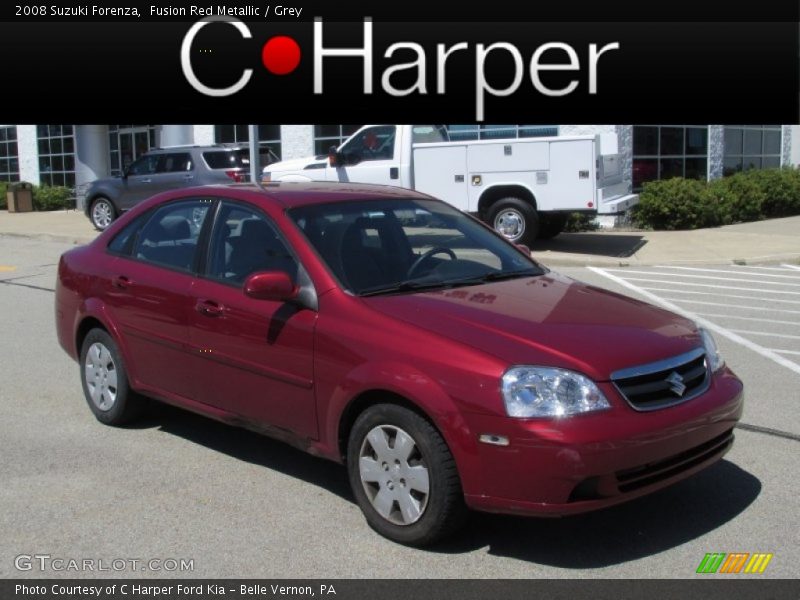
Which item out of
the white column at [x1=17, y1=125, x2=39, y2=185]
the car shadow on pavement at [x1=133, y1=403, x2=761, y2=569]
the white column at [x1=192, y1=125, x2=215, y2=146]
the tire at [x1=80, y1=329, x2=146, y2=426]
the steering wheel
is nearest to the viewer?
the car shadow on pavement at [x1=133, y1=403, x2=761, y2=569]

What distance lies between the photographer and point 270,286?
4836 millimetres

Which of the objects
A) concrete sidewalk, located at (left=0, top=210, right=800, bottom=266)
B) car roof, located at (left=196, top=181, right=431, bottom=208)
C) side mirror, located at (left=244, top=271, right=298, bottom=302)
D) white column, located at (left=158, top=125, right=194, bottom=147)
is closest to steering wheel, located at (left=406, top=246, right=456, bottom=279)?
car roof, located at (left=196, top=181, right=431, bottom=208)

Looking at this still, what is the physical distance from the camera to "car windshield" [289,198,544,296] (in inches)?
202

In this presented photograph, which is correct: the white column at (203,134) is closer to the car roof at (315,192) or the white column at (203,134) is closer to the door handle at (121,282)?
the door handle at (121,282)

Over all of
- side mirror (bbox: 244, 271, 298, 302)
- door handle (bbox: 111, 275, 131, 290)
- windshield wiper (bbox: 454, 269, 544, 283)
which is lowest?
door handle (bbox: 111, 275, 131, 290)

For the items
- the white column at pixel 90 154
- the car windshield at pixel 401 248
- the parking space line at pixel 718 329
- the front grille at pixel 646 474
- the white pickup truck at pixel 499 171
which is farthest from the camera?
the white column at pixel 90 154

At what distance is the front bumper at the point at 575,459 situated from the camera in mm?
4059

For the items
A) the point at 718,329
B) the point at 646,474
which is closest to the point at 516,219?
the point at 718,329

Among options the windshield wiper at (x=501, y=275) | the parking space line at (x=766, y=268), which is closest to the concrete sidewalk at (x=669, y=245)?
the parking space line at (x=766, y=268)

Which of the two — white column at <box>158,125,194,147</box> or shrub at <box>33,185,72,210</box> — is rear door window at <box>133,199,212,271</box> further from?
shrub at <box>33,185,72,210</box>
